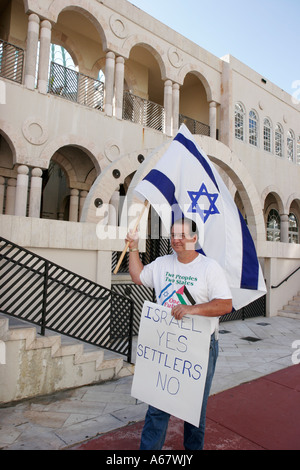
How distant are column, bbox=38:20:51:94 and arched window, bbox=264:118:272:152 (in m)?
12.8

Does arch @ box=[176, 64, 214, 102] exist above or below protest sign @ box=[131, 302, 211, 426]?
above

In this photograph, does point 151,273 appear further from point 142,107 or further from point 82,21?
point 82,21

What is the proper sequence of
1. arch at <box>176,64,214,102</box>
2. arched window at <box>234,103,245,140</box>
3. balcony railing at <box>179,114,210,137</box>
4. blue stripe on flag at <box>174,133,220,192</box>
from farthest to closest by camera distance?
arched window at <box>234,103,245,140</box> → balcony railing at <box>179,114,210,137</box> → arch at <box>176,64,214,102</box> → blue stripe on flag at <box>174,133,220,192</box>

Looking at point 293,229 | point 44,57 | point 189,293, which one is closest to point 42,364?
point 189,293

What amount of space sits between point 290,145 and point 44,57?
15697 mm

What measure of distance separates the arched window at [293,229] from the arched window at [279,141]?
566cm

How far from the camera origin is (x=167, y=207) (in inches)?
128

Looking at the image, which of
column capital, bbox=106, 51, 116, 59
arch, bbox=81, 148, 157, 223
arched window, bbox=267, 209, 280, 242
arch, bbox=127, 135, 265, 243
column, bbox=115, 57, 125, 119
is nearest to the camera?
arch, bbox=81, 148, 157, 223

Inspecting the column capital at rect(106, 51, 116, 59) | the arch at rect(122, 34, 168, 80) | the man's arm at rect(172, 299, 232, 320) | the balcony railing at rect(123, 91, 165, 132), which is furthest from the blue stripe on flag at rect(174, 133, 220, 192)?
the balcony railing at rect(123, 91, 165, 132)

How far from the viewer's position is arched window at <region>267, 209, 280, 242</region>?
22.7m

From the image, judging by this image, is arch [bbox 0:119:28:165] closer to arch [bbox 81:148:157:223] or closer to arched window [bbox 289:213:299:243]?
arch [bbox 81:148:157:223]

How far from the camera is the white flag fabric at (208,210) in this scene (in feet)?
10.0

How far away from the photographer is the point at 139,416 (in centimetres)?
369

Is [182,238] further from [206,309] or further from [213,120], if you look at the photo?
[213,120]
